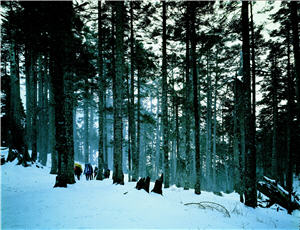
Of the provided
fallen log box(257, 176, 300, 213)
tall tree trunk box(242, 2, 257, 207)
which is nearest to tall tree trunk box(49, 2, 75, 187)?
tall tree trunk box(242, 2, 257, 207)

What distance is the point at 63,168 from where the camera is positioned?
6133mm

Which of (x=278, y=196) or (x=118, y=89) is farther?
(x=118, y=89)

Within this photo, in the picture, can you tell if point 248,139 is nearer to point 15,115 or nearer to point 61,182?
point 61,182

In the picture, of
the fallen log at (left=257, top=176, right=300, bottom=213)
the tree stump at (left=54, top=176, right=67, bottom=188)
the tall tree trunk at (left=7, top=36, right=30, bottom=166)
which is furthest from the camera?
the tall tree trunk at (left=7, top=36, right=30, bottom=166)

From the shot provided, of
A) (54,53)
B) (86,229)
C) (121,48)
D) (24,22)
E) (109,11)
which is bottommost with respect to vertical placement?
(86,229)

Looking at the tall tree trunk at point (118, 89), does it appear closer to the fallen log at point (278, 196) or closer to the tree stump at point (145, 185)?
the tree stump at point (145, 185)

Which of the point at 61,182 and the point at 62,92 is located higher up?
the point at 62,92

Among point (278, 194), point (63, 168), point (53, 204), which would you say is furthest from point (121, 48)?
point (278, 194)

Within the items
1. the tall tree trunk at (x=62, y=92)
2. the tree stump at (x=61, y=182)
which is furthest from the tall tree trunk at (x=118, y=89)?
the tree stump at (x=61, y=182)

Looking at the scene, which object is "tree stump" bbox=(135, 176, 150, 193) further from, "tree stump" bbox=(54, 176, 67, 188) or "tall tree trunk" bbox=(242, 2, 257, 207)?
"tall tree trunk" bbox=(242, 2, 257, 207)

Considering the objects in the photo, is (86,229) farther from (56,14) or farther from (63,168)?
(56,14)

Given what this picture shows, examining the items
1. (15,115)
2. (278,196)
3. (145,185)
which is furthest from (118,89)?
(278,196)

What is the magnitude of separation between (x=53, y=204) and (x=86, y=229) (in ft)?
6.05

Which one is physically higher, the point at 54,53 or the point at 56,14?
the point at 56,14
